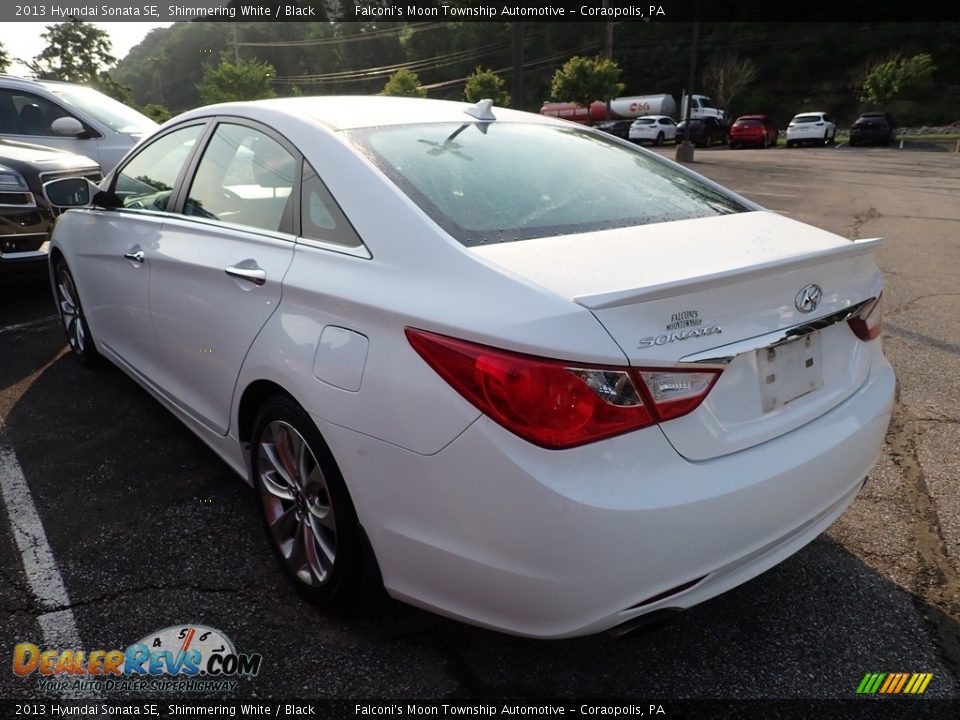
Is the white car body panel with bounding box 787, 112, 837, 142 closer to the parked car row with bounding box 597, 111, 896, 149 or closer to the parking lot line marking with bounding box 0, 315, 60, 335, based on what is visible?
the parked car row with bounding box 597, 111, 896, 149

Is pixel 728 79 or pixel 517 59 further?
pixel 728 79

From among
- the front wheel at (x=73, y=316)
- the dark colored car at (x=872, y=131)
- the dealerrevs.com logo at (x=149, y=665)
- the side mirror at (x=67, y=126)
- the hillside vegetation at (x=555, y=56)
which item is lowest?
the dark colored car at (x=872, y=131)

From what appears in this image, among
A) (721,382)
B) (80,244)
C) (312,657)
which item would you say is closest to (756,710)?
(721,382)

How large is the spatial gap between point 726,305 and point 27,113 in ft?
27.7

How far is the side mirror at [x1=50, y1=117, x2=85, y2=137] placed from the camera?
7246 millimetres

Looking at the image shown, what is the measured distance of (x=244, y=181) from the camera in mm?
2693

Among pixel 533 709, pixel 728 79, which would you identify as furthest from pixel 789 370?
pixel 728 79

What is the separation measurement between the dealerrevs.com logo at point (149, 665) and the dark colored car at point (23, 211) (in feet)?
14.2

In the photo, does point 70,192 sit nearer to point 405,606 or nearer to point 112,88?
point 405,606

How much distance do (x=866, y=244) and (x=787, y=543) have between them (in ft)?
3.08

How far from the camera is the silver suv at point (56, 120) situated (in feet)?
24.5

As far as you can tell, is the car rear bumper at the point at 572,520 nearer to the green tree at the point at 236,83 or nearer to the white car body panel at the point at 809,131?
the white car body panel at the point at 809,131

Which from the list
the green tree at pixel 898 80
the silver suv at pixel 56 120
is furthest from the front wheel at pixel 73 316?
the green tree at pixel 898 80

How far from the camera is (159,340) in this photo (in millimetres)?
3096
